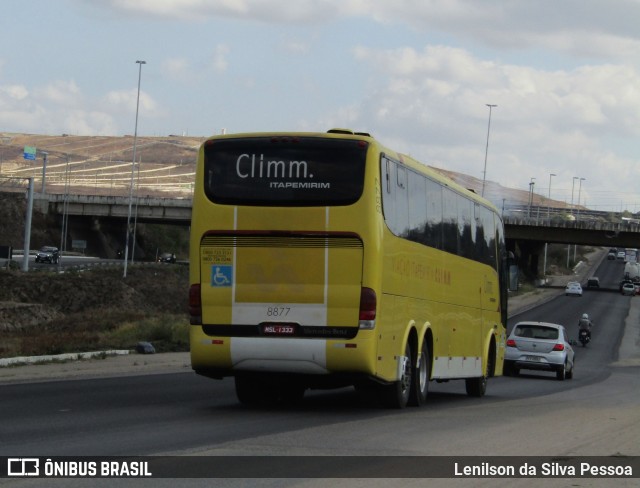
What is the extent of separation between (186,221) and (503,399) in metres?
93.4

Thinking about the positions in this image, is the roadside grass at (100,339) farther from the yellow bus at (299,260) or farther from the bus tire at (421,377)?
the yellow bus at (299,260)

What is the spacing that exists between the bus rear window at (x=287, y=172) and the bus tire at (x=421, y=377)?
376cm

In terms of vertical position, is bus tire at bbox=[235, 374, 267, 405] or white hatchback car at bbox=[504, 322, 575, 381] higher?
bus tire at bbox=[235, 374, 267, 405]

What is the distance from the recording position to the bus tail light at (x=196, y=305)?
1612cm

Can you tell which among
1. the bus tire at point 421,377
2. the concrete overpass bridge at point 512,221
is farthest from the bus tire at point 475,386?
the concrete overpass bridge at point 512,221

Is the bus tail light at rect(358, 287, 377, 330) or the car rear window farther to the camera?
the car rear window

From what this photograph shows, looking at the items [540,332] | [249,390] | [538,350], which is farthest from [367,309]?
[540,332]

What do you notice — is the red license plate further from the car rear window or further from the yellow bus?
the car rear window

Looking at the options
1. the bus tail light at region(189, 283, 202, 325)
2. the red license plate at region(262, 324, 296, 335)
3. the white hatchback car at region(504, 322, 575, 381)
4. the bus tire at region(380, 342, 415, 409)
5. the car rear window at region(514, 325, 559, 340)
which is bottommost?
the white hatchback car at region(504, 322, 575, 381)

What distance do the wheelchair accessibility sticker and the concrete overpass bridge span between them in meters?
67.7

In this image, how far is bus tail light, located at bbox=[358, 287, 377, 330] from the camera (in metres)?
15.6

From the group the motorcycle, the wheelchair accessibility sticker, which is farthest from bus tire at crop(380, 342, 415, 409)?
the motorcycle

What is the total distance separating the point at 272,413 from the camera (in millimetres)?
16453

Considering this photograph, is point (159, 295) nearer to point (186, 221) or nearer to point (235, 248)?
point (186, 221)
